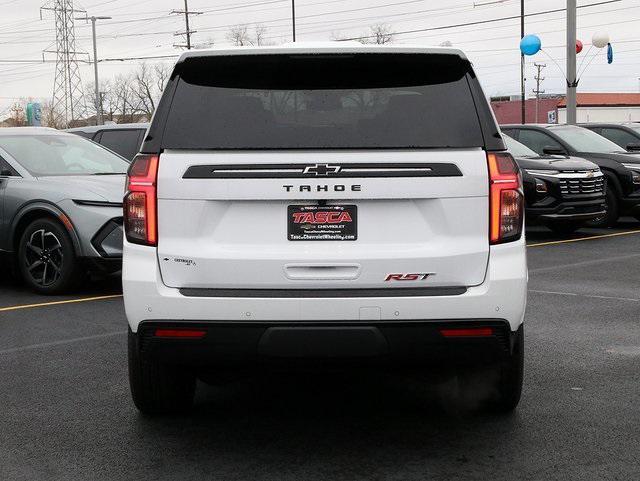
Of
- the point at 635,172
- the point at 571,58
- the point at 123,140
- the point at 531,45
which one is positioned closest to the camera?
the point at 123,140

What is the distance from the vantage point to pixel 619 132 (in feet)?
62.0

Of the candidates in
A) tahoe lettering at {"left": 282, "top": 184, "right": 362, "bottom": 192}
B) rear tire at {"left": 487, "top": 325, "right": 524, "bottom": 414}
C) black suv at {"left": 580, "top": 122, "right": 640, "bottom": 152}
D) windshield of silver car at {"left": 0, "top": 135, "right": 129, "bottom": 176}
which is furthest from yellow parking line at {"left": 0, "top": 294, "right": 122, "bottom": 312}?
black suv at {"left": 580, "top": 122, "right": 640, "bottom": 152}

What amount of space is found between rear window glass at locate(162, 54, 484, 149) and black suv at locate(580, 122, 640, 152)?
15.0 meters

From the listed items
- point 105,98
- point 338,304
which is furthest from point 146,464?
point 105,98

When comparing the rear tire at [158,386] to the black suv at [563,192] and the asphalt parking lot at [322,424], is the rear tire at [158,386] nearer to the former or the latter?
the asphalt parking lot at [322,424]

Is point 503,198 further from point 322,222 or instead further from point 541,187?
point 541,187

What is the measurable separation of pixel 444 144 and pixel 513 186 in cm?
36

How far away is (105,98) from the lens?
10506cm

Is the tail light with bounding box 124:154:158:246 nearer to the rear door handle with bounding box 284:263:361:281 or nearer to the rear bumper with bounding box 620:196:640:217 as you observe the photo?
the rear door handle with bounding box 284:263:361:281

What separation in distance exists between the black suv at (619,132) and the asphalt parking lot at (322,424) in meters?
12.2

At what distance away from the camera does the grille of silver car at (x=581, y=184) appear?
47.5 ft

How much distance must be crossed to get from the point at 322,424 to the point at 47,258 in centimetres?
546

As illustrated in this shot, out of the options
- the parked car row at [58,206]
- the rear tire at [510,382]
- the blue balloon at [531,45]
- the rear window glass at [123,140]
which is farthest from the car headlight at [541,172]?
the blue balloon at [531,45]

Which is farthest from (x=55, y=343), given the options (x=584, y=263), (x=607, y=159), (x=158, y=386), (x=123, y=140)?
(x=607, y=159)
